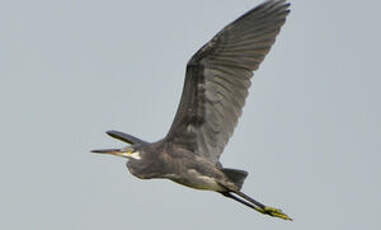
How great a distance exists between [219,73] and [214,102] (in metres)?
0.34

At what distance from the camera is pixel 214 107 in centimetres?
1230

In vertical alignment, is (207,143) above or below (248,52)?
below

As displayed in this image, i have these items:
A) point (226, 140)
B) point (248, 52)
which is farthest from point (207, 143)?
point (248, 52)

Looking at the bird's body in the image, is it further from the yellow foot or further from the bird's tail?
the yellow foot

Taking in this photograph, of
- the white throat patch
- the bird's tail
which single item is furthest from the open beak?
the bird's tail

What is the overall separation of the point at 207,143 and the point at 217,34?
4.08ft

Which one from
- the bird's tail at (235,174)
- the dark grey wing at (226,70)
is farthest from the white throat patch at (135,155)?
the bird's tail at (235,174)

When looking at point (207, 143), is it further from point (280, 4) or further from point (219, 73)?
point (280, 4)

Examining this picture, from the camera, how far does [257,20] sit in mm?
12195

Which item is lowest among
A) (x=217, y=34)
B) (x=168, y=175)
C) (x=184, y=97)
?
(x=168, y=175)

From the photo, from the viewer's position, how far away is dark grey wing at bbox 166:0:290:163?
12.1 metres

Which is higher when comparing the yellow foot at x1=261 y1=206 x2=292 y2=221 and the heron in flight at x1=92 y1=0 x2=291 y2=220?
the heron in flight at x1=92 y1=0 x2=291 y2=220

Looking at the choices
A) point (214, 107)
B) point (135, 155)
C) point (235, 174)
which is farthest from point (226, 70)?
point (135, 155)

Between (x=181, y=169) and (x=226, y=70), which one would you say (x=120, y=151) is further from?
(x=226, y=70)
